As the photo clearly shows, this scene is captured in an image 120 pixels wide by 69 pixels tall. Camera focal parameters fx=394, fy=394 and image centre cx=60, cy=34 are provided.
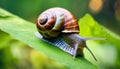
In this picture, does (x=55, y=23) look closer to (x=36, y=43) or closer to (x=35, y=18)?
(x=36, y=43)

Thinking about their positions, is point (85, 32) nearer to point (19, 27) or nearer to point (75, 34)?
point (75, 34)

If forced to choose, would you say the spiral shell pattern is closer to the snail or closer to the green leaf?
the snail

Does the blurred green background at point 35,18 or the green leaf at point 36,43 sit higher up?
the green leaf at point 36,43

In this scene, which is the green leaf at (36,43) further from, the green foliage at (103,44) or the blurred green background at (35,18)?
the green foliage at (103,44)

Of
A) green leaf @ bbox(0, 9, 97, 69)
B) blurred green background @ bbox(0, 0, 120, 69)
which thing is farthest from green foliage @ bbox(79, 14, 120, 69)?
green leaf @ bbox(0, 9, 97, 69)

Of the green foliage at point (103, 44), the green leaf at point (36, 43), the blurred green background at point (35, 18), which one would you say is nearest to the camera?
the green leaf at point (36, 43)

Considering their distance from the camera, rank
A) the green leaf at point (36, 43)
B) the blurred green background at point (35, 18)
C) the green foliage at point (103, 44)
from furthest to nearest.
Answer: the green foliage at point (103, 44) < the blurred green background at point (35, 18) < the green leaf at point (36, 43)

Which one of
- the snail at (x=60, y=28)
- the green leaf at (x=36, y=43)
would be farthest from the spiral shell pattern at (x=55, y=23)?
the green leaf at (x=36, y=43)
